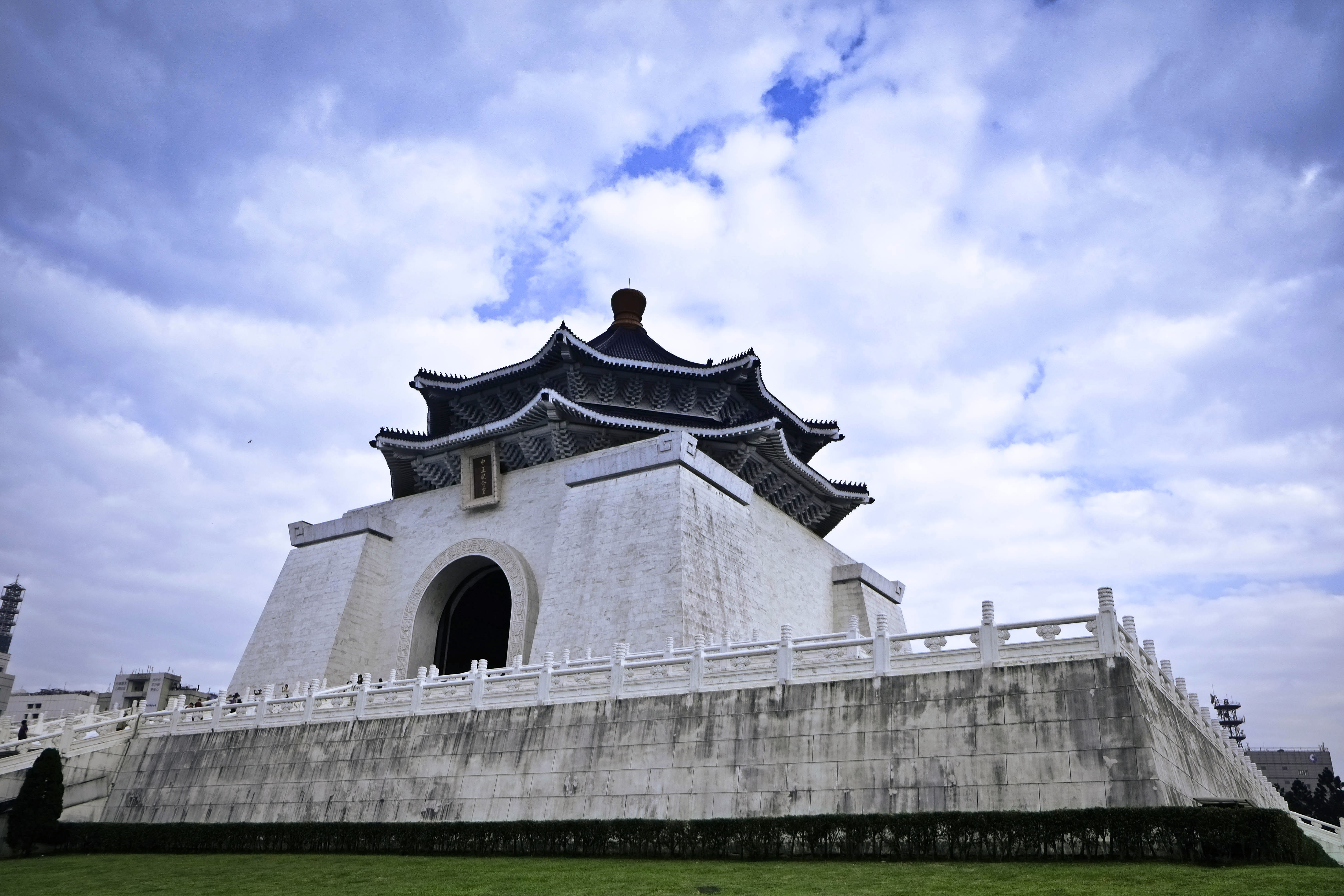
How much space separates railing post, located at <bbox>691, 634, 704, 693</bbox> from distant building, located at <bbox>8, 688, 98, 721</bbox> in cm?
5131

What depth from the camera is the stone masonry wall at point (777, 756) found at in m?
9.73

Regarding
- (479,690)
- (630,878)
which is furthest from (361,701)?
(630,878)

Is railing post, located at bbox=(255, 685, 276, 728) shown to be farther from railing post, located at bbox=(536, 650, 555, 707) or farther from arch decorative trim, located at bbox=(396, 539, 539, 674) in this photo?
railing post, located at bbox=(536, 650, 555, 707)

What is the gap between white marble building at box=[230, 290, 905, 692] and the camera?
18156mm

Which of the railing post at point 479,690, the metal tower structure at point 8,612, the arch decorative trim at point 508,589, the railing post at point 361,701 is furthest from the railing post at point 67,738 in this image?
the metal tower structure at point 8,612

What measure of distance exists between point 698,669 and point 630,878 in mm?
3582

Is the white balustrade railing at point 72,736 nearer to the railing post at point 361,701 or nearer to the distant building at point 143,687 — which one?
the railing post at point 361,701

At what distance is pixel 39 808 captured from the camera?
14.6m

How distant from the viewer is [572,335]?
71.5 ft

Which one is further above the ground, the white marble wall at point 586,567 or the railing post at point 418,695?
the white marble wall at point 586,567

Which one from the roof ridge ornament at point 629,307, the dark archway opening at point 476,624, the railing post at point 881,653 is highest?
the roof ridge ornament at point 629,307

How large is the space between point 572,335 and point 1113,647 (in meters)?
14.4

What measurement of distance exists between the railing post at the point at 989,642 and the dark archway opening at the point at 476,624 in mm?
13645

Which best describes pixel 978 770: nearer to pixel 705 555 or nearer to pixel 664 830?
pixel 664 830
